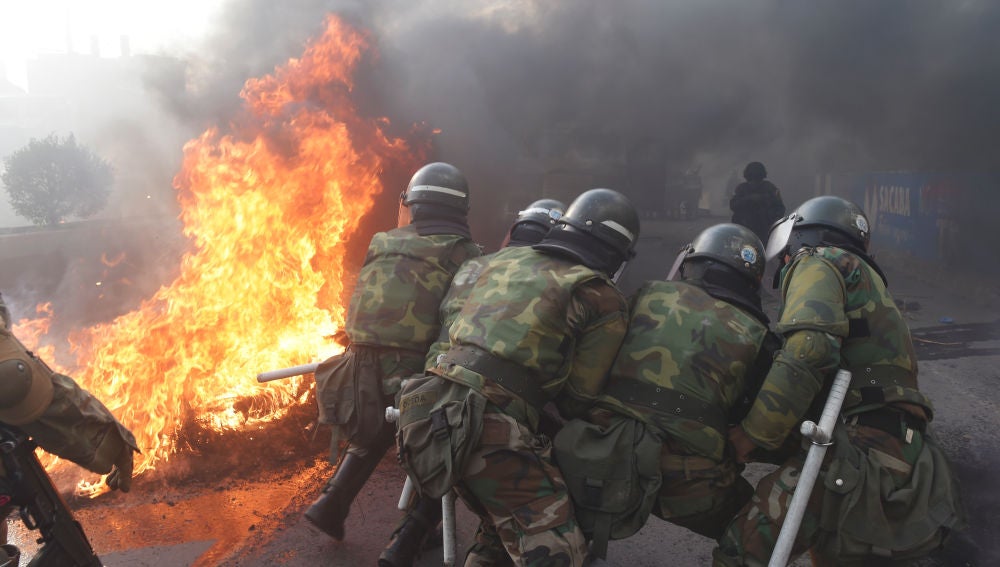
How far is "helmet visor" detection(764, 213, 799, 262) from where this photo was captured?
3.16 m

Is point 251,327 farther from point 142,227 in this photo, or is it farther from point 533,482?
point 142,227

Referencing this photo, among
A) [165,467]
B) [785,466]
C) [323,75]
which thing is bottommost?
[165,467]

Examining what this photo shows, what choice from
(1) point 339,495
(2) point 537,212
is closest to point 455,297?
(2) point 537,212

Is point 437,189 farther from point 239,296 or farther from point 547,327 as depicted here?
point 239,296

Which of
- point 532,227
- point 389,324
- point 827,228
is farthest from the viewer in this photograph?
point 532,227

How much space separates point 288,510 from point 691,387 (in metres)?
2.88

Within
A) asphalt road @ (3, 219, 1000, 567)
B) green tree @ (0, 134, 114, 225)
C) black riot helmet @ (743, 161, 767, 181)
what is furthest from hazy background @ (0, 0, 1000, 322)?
green tree @ (0, 134, 114, 225)

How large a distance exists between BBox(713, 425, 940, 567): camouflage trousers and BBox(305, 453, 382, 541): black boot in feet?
6.45

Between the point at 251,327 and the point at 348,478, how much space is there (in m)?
2.72

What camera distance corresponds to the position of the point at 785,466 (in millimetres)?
2545

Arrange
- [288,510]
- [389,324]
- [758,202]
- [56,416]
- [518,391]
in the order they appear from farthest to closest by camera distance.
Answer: [758,202] → [288,510] → [389,324] → [56,416] → [518,391]

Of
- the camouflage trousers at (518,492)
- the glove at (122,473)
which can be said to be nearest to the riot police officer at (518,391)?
the camouflage trousers at (518,492)

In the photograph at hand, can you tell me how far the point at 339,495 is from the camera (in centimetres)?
356

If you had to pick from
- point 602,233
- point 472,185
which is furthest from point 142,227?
point 602,233
